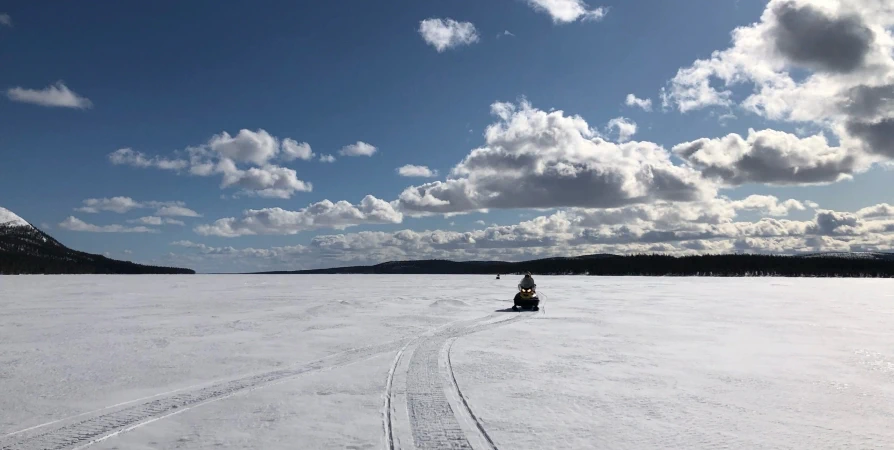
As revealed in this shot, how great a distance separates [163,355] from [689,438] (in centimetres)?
1255

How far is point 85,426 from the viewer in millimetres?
8133

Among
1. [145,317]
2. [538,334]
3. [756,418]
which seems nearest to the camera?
[756,418]

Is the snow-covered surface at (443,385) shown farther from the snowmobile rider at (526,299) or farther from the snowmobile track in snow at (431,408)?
the snowmobile rider at (526,299)

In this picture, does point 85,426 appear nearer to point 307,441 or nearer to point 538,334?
point 307,441

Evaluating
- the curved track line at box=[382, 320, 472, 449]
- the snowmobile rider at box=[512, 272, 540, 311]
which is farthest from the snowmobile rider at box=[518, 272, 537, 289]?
the curved track line at box=[382, 320, 472, 449]

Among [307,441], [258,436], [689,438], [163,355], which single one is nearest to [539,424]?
[689,438]

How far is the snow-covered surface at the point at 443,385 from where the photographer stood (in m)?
7.75

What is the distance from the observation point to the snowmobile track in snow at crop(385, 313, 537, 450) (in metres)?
7.32

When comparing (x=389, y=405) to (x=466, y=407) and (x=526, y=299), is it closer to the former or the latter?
(x=466, y=407)

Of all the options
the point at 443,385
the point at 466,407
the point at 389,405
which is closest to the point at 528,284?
the point at 443,385

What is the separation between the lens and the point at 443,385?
10.7 m

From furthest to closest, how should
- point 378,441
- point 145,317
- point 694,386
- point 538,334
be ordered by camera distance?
1. point 145,317
2. point 538,334
3. point 694,386
4. point 378,441

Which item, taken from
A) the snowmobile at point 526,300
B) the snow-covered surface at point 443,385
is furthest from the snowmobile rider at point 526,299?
the snow-covered surface at point 443,385

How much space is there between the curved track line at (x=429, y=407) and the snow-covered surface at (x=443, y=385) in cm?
5
